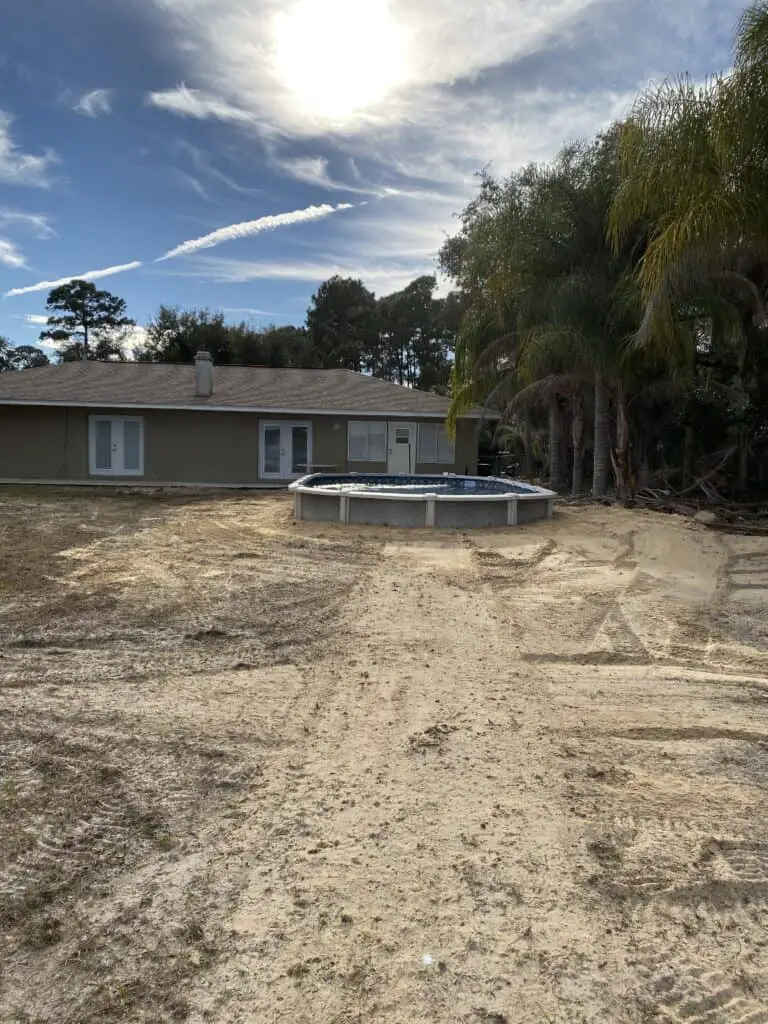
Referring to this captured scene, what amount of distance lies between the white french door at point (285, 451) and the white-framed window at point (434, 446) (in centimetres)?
346

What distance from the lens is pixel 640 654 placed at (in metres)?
5.42

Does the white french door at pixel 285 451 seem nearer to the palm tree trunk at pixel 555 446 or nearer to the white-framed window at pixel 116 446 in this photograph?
the white-framed window at pixel 116 446

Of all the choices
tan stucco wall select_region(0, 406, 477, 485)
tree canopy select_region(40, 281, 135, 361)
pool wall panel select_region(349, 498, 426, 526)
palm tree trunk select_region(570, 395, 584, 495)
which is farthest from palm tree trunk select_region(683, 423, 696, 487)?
tree canopy select_region(40, 281, 135, 361)

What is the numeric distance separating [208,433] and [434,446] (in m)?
6.91

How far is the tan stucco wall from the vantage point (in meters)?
20.5

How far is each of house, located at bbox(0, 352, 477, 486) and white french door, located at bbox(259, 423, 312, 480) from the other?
0.10ft

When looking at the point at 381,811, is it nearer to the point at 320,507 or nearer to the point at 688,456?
the point at 320,507

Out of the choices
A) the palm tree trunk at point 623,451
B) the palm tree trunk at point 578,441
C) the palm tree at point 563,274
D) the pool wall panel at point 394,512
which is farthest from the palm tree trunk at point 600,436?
the pool wall panel at point 394,512

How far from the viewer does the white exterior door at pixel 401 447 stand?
21.4 meters

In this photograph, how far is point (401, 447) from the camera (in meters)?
21.4

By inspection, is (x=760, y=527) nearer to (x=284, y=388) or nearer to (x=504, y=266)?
(x=504, y=266)

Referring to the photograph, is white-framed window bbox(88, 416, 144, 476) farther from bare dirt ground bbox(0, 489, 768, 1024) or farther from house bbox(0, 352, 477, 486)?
bare dirt ground bbox(0, 489, 768, 1024)

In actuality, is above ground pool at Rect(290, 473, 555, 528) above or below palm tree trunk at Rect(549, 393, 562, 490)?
below

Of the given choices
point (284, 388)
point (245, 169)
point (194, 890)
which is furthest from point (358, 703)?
point (245, 169)
